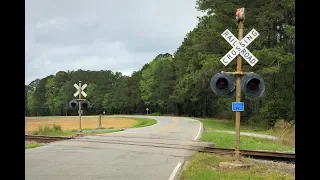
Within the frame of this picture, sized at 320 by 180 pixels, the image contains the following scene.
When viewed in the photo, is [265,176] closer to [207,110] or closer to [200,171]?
[200,171]

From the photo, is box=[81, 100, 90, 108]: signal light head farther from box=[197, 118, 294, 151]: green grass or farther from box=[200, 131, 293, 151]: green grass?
box=[200, 131, 293, 151]: green grass

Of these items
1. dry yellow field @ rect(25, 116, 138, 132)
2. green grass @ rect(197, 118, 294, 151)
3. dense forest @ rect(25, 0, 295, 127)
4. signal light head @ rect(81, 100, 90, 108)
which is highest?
dense forest @ rect(25, 0, 295, 127)

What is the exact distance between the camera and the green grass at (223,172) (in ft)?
23.9

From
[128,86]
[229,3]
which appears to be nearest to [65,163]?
[229,3]

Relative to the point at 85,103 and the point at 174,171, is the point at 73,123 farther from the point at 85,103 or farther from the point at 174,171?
the point at 174,171

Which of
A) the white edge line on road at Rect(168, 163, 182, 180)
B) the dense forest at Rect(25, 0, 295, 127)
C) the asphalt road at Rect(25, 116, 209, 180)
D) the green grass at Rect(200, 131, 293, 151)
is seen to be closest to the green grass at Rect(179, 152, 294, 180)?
the white edge line on road at Rect(168, 163, 182, 180)

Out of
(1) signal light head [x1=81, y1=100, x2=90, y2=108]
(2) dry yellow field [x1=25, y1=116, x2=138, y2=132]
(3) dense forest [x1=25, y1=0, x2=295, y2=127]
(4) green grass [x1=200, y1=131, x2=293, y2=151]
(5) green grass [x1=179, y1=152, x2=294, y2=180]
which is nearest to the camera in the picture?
(5) green grass [x1=179, y1=152, x2=294, y2=180]

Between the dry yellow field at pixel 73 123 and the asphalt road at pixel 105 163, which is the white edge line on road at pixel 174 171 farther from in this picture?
the dry yellow field at pixel 73 123

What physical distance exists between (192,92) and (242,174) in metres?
40.1

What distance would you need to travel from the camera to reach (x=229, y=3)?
90.8 ft

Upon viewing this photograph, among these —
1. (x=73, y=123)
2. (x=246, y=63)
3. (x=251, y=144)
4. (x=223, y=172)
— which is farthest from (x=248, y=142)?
(x=73, y=123)

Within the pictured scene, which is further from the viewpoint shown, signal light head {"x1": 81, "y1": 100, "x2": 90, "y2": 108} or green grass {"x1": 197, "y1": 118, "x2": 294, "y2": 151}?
signal light head {"x1": 81, "y1": 100, "x2": 90, "y2": 108}

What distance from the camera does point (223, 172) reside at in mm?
7852

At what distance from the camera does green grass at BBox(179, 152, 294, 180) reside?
23.9 feet
